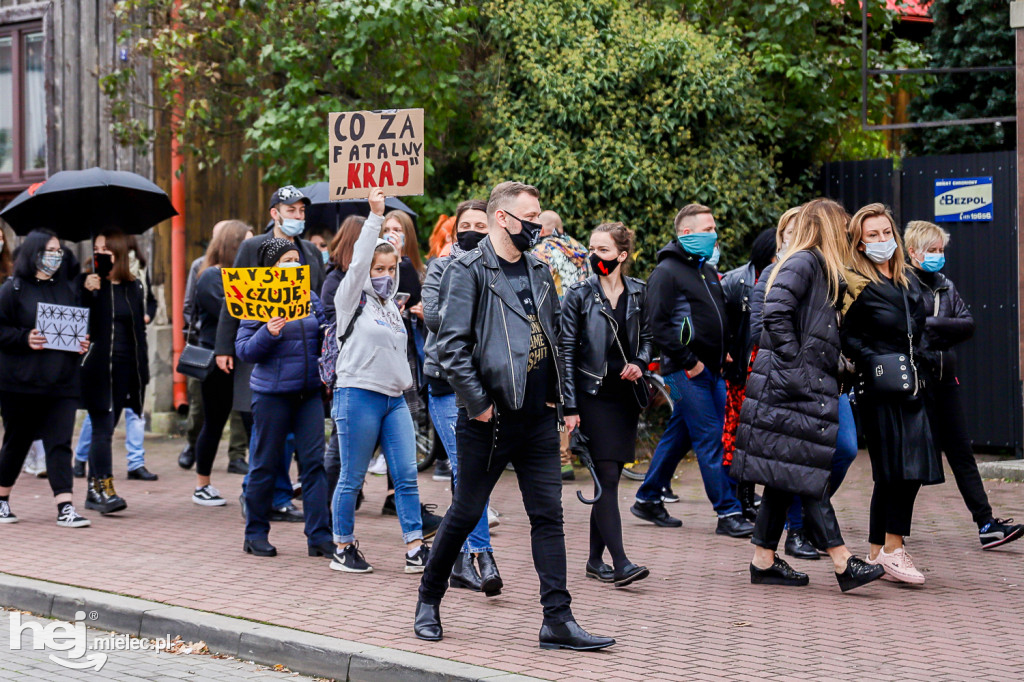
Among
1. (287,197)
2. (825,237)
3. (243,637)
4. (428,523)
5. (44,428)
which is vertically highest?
(287,197)

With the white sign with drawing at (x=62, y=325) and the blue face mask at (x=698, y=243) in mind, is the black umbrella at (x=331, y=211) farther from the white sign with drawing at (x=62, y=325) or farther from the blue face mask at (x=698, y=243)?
the blue face mask at (x=698, y=243)

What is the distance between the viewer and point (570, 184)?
11547 mm

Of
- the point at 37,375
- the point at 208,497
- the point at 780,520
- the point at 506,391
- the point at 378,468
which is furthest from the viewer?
the point at 378,468

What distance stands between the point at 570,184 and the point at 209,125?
14.8 feet

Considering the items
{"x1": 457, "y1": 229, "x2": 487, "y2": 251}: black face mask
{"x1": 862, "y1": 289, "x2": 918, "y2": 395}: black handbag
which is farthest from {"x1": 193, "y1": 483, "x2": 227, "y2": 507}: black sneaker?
{"x1": 862, "y1": 289, "x2": 918, "y2": 395}: black handbag

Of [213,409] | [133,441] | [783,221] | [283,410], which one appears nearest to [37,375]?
[213,409]

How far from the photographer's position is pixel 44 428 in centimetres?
898

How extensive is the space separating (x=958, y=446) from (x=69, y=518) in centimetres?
572

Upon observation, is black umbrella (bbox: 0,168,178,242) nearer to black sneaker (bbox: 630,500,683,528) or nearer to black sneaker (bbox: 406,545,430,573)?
black sneaker (bbox: 406,545,430,573)

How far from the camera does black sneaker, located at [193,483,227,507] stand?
973cm

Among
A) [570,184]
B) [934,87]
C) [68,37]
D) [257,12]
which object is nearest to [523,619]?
[570,184]

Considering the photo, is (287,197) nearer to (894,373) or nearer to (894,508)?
(894,373)

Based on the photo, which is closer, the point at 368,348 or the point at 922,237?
the point at 368,348

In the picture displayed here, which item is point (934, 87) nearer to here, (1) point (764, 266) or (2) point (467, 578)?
(1) point (764, 266)
